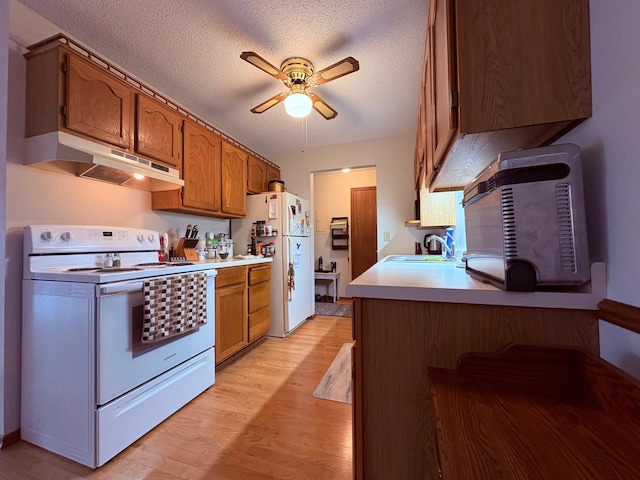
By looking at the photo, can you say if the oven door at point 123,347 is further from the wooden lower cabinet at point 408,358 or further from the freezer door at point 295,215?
the freezer door at point 295,215

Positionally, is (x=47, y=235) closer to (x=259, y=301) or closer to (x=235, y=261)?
(x=235, y=261)

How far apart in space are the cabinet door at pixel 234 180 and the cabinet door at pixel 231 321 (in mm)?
908

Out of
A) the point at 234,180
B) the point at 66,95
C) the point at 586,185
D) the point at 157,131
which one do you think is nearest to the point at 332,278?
the point at 234,180

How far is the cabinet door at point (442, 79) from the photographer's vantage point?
2.71ft

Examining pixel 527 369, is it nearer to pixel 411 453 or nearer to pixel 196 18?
pixel 411 453

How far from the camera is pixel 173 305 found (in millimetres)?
1583

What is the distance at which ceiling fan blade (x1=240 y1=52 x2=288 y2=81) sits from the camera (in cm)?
152

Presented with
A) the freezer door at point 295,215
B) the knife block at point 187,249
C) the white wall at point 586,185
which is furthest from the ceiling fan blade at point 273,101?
the knife block at point 187,249

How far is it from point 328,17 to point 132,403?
Result: 248cm

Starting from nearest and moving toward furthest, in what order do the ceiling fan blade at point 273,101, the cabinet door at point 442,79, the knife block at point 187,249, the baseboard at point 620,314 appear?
1. the baseboard at point 620,314
2. the cabinet door at point 442,79
3. the ceiling fan blade at point 273,101
4. the knife block at point 187,249

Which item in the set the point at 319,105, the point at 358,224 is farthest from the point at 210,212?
the point at 358,224

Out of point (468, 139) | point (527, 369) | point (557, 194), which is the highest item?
point (468, 139)

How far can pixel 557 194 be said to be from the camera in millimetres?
663

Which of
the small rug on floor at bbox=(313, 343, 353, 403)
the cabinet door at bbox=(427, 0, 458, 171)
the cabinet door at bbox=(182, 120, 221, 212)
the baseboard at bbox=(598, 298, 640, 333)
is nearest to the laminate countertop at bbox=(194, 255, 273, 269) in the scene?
the cabinet door at bbox=(182, 120, 221, 212)
